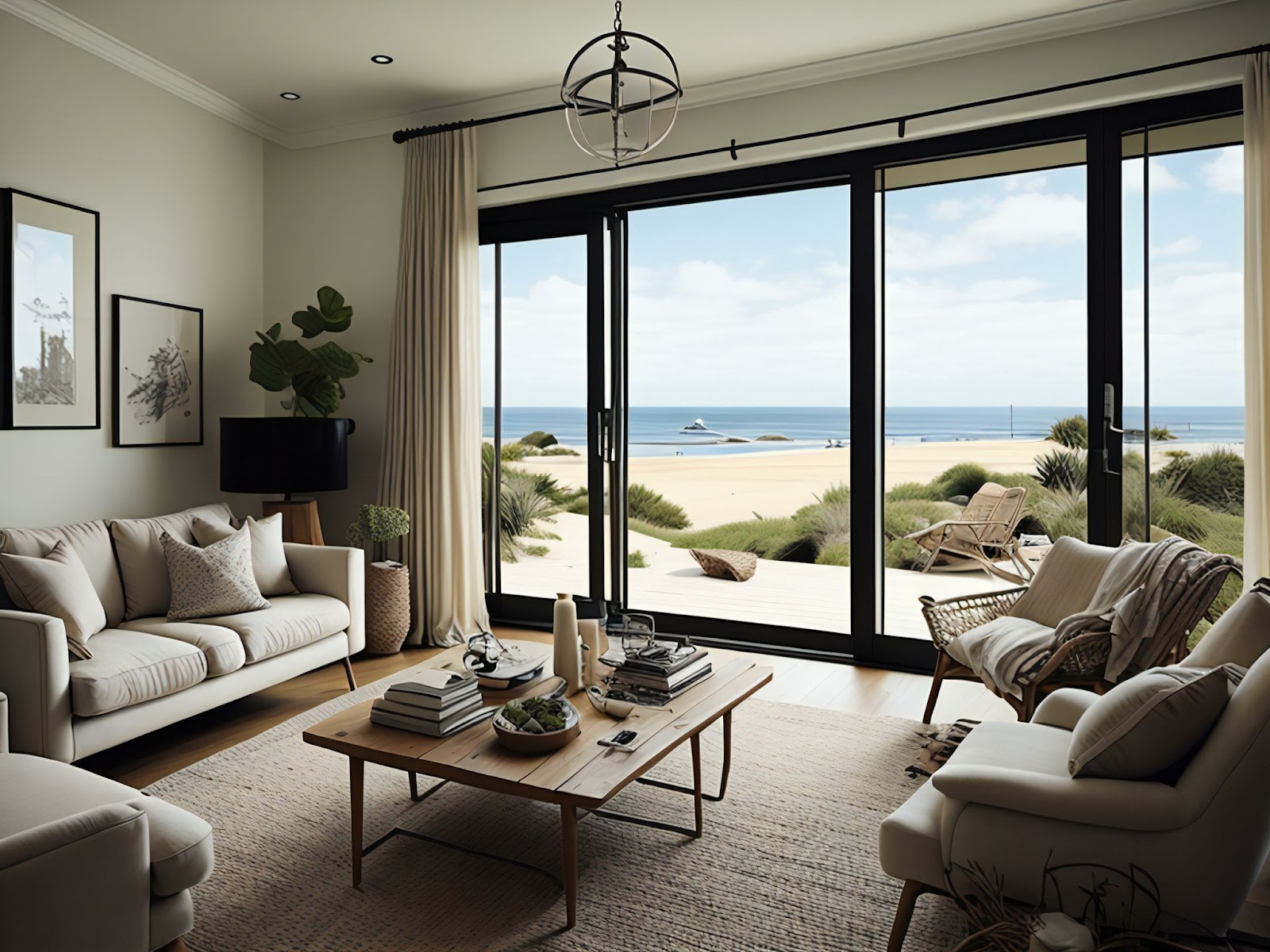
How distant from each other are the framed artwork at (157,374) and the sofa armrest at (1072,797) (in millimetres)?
4248

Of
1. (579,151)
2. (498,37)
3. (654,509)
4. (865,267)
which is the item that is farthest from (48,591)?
(865,267)

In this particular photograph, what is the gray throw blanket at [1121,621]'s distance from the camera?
2.80 meters

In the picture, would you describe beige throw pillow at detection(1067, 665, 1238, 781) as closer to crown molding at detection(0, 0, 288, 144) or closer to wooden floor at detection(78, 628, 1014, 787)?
wooden floor at detection(78, 628, 1014, 787)

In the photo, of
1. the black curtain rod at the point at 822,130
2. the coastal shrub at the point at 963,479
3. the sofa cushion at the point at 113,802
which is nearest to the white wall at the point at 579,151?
the black curtain rod at the point at 822,130

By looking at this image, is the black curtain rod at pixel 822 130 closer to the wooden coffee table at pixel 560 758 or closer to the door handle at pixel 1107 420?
the door handle at pixel 1107 420

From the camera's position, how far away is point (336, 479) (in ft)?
15.1

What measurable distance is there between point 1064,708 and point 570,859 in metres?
1.38

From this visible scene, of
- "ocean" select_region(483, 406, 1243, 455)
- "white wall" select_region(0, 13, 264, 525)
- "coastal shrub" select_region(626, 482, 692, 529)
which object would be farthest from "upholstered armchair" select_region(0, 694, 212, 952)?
"coastal shrub" select_region(626, 482, 692, 529)

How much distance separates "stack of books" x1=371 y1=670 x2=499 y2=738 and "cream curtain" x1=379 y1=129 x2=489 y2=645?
2528 mm

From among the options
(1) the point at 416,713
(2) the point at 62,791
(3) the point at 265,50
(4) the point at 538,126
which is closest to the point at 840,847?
(1) the point at 416,713

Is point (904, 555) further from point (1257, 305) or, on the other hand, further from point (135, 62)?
point (135, 62)

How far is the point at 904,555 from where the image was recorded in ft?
15.2

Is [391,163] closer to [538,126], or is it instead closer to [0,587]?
[538,126]

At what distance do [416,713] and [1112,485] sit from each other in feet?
10.2
